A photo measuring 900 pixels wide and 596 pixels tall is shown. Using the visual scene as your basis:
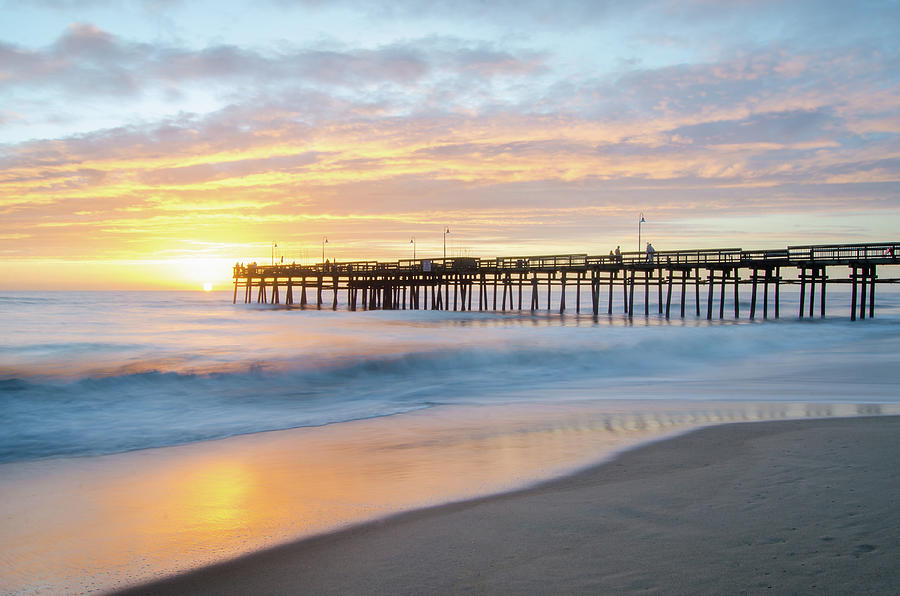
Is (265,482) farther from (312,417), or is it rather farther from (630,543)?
(312,417)

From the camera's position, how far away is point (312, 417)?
11555 mm

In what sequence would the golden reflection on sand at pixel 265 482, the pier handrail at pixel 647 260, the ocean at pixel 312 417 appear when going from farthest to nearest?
1. the pier handrail at pixel 647 260
2. the ocean at pixel 312 417
3. the golden reflection on sand at pixel 265 482

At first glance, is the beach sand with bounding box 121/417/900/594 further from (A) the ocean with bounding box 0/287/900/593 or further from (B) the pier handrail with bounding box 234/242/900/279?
(B) the pier handrail with bounding box 234/242/900/279

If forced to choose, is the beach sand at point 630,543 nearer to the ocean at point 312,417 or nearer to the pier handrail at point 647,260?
the ocean at point 312,417

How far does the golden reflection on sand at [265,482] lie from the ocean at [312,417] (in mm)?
27

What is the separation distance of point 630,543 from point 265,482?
12.5ft

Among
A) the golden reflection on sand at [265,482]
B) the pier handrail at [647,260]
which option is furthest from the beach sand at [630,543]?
the pier handrail at [647,260]

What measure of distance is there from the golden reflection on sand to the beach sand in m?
0.47

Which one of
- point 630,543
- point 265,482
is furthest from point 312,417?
point 630,543

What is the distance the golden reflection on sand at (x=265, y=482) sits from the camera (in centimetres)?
476

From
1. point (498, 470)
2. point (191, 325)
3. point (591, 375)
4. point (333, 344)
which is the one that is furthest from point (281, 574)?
point (191, 325)

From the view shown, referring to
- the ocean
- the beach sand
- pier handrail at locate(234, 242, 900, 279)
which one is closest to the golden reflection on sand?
the ocean

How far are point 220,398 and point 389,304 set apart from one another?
134 ft

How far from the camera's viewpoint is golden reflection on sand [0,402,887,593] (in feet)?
15.6
